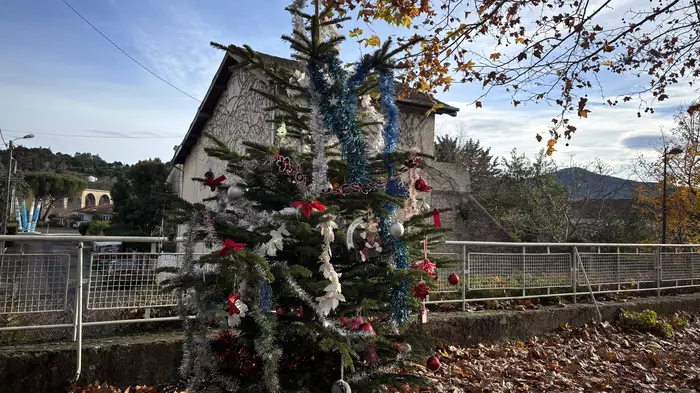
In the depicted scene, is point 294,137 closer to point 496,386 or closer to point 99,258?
point 99,258

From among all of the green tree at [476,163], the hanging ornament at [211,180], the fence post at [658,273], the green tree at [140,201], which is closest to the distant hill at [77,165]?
the green tree at [140,201]

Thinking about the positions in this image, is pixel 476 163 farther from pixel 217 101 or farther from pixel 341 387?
pixel 341 387

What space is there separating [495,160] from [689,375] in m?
24.7

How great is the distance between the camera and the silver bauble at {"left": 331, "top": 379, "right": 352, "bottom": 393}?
141 inches

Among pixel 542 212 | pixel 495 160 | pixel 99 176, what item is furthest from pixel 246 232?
pixel 99 176

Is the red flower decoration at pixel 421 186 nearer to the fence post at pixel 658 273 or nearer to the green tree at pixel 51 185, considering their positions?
the fence post at pixel 658 273

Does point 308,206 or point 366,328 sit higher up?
point 308,206

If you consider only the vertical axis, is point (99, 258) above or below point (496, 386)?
above

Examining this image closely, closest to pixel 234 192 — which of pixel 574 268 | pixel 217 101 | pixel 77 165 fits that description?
pixel 574 268

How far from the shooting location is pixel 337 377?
12.8 feet

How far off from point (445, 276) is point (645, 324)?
380cm

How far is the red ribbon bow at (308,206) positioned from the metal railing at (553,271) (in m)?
3.44

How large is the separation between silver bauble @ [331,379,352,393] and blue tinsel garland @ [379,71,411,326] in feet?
2.04

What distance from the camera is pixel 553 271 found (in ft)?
29.9
